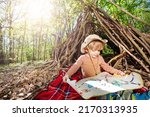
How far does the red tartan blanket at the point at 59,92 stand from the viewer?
3016mm

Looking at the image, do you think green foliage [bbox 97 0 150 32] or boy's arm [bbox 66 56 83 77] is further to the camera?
green foliage [bbox 97 0 150 32]

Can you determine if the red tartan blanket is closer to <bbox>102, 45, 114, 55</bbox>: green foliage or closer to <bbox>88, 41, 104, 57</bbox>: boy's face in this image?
<bbox>88, 41, 104, 57</bbox>: boy's face

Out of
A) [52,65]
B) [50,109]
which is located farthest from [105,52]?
[50,109]

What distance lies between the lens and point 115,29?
10.8ft

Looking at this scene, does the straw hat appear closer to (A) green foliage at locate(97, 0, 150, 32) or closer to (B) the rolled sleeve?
(B) the rolled sleeve

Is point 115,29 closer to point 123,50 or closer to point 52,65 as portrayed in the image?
point 123,50

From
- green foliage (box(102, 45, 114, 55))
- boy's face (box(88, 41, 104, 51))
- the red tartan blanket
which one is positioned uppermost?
boy's face (box(88, 41, 104, 51))

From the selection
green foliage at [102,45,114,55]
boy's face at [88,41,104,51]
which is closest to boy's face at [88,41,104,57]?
boy's face at [88,41,104,51]

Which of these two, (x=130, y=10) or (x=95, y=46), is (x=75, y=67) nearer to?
(x=95, y=46)

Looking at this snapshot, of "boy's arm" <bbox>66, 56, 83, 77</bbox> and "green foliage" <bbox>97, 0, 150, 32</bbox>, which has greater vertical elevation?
"green foliage" <bbox>97, 0, 150, 32</bbox>

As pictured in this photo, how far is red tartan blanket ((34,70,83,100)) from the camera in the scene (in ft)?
9.89

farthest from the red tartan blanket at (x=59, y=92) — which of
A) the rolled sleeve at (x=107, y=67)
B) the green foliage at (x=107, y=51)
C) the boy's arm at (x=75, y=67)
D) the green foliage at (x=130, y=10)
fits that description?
the green foliage at (x=130, y=10)

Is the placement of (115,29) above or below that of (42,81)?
above

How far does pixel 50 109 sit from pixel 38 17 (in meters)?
0.79
